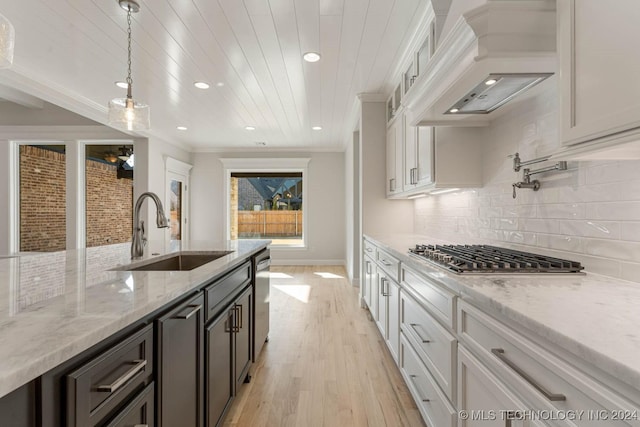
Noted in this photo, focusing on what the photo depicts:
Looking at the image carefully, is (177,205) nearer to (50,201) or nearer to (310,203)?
(50,201)

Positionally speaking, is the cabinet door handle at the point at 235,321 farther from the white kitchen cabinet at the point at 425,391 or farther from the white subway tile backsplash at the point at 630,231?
the white subway tile backsplash at the point at 630,231

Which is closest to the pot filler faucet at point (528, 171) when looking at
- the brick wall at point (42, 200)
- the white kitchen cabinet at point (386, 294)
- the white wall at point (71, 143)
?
the white kitchen cabinet at point (386, 294)

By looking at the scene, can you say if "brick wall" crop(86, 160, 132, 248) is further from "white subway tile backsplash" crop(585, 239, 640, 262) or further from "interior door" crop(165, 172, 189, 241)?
"white subway tile backsplash" crop(585, 239, 640, 262)

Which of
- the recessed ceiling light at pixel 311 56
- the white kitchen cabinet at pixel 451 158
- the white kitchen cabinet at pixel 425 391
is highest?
the recessed ceiling light at pixel 311 56

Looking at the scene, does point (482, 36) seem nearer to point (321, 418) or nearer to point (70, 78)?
point (321, 418)

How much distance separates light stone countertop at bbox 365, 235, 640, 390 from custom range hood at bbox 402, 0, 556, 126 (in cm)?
83

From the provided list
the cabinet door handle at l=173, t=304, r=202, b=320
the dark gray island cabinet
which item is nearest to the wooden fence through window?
the dark gray island cabinet

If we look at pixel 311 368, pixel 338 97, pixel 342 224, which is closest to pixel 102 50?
pixel 338 97

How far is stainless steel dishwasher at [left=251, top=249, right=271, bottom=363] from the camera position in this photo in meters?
2.36

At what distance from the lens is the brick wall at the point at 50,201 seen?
5180 millimetres

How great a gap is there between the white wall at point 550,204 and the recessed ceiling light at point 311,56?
1.52 m

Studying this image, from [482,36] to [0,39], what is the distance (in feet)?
6.60

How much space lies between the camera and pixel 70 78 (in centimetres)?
342

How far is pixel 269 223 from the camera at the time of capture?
24.7 feet
